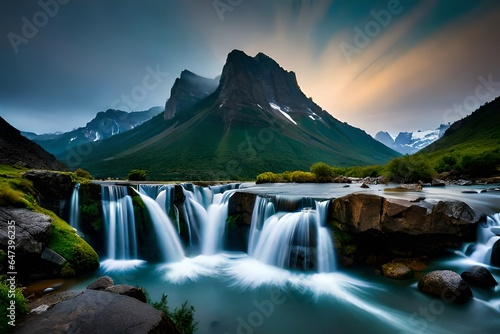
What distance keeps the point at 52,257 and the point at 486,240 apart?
22052 millimetres

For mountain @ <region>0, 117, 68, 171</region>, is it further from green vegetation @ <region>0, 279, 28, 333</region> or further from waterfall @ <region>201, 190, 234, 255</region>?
green vegetation @ <region>0, 279, 28, 333</region>

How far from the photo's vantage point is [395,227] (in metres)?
12.3

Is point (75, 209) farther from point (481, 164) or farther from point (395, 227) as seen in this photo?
point (481, 164)

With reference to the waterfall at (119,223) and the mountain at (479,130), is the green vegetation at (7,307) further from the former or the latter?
the mountain at (479,130)

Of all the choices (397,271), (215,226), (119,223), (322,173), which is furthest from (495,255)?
(322,173)

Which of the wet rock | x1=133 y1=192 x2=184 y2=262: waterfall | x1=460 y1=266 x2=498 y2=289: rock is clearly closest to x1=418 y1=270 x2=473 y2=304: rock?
x1=460 y1=266 x2=498 y2=289: rock

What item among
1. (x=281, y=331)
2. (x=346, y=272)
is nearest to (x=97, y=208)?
(x=281, y=331)

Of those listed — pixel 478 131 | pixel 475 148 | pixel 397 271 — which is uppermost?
pixel 478 131

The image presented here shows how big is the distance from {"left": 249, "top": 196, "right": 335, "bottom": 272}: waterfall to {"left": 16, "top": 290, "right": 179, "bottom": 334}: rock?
1039 cm

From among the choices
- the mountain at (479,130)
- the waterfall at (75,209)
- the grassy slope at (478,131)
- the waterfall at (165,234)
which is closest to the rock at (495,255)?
the waterfall at (165,234)

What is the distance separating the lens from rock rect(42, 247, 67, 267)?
11.1 meters

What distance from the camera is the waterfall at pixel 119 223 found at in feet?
53.2

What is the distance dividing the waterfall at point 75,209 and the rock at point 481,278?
22534 mm

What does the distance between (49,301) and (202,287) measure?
6.42 m
